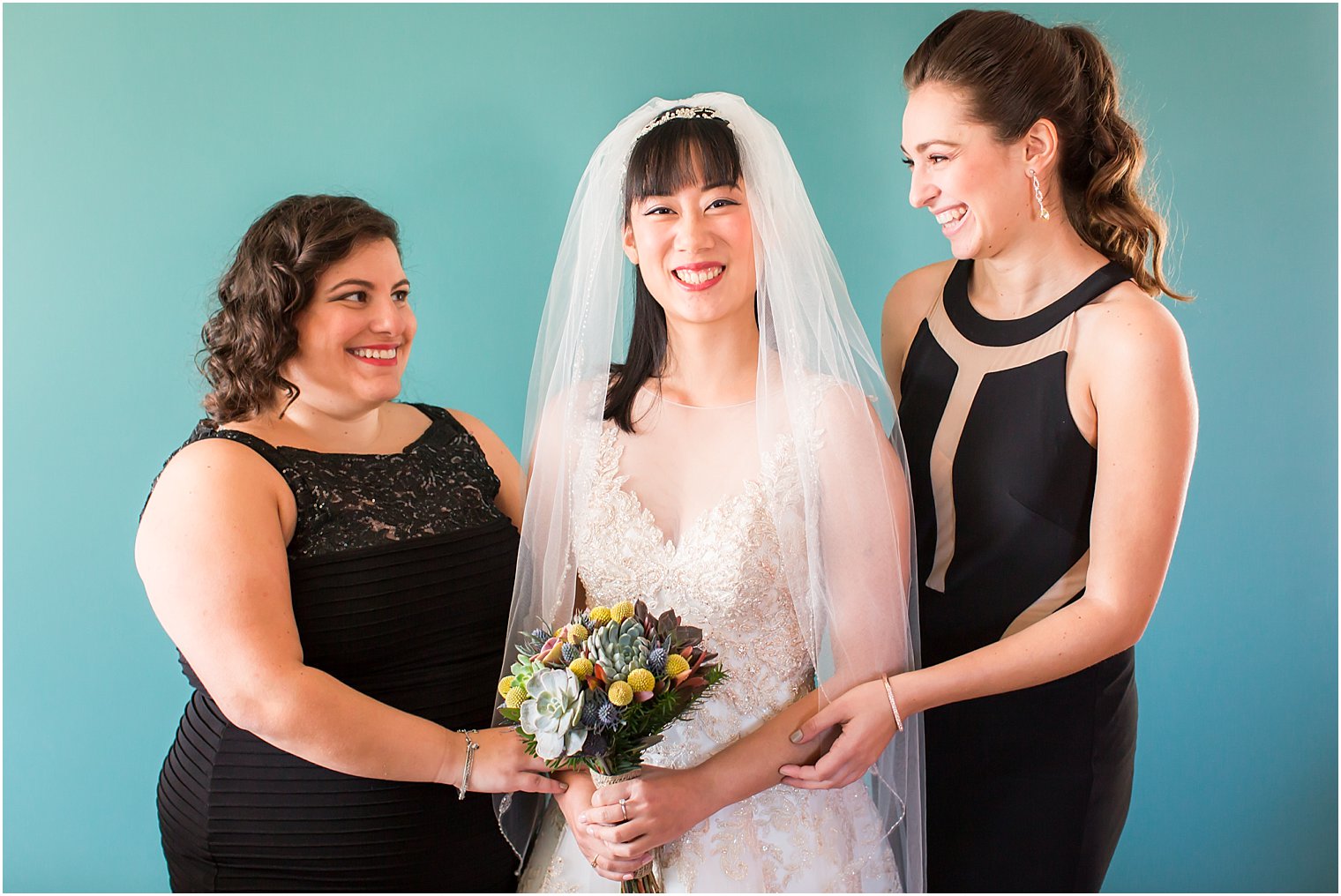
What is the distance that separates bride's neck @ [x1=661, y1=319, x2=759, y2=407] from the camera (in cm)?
217

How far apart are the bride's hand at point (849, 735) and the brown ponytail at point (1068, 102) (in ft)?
3.41

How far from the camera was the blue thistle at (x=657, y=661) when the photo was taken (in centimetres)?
167

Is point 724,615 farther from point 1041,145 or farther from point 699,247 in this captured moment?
point 1041,145

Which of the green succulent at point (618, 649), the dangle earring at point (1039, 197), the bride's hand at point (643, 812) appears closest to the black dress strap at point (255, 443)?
the green succulent at point (618, 649)

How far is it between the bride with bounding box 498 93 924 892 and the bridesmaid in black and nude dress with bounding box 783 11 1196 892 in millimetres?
145

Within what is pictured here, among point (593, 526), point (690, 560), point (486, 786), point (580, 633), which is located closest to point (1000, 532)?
point (690, 560)

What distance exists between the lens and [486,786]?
2.03 m

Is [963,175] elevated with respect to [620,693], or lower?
elevated

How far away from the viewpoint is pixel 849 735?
193 cm

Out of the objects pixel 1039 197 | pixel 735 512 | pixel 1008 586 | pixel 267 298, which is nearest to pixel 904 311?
pixel 1039 197

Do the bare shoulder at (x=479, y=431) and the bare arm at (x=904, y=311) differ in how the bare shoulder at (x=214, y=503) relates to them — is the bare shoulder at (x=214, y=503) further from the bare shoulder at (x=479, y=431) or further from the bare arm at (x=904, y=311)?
the bare arm at (x=904, y=311)

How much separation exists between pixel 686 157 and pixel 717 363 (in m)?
0.42

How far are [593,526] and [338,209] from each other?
33.8 inches

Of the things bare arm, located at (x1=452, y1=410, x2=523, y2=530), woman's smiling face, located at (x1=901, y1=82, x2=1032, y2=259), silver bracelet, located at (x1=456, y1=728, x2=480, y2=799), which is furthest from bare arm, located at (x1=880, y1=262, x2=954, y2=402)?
silver bracelet, located at (x1=456, y1=728, x2=480, y2=799)
